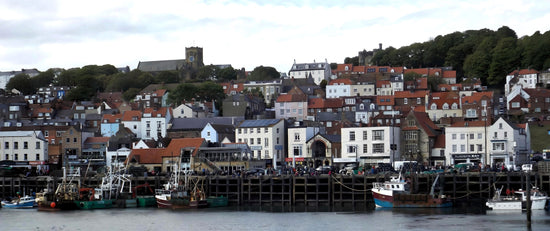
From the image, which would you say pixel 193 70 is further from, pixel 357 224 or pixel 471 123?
pixel 357 224

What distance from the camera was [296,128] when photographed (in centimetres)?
9512

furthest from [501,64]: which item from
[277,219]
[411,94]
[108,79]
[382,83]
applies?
[277,219]

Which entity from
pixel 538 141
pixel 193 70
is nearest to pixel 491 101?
pixel 538 141

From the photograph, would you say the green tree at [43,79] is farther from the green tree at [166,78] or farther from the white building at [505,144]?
the white building at [505,144]

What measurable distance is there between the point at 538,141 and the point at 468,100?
12.4 m

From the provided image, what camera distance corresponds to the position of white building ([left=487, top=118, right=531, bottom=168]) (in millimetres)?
84125

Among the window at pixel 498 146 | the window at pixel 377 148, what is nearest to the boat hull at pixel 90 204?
the window at pixel 377 148

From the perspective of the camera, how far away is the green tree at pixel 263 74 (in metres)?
159

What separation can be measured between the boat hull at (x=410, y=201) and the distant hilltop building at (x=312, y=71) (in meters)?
86.8

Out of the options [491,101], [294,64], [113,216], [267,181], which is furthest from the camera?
[294,64]

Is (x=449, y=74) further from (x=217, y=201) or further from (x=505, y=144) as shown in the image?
(x=217, y=201)

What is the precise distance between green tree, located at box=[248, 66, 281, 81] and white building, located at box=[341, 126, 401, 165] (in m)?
68.3

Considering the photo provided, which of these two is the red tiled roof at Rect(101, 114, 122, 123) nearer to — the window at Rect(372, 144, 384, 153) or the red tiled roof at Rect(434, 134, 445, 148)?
the window at Rect(372, 144, 384, 153)

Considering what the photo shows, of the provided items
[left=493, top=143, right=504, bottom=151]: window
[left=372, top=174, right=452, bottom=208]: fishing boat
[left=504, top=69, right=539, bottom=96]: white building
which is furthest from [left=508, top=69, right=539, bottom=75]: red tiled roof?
[left=372, top=174, right=452, bottom=208]: fishing boat
